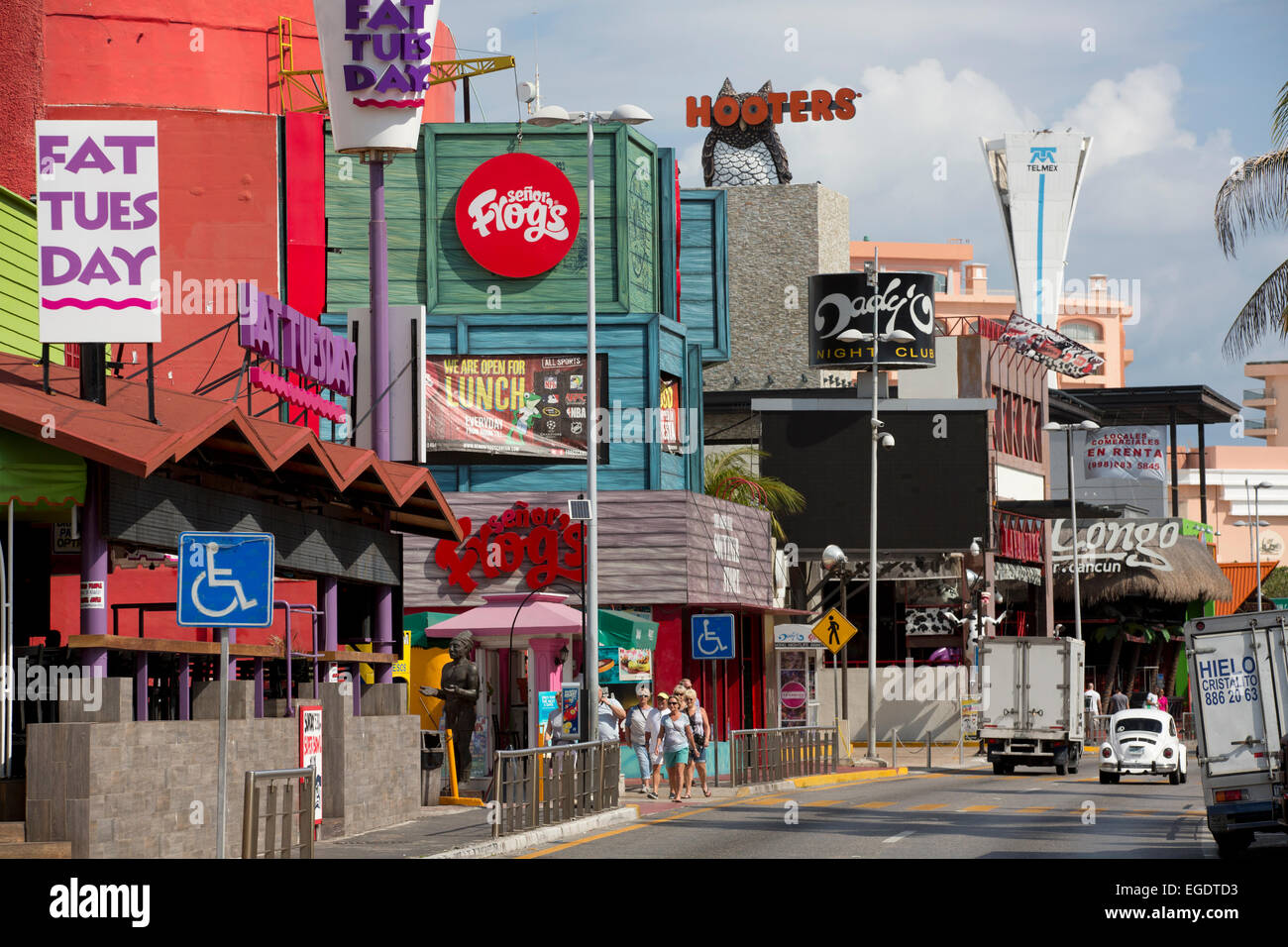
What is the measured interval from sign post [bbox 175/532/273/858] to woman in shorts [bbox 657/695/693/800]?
15.6 metres

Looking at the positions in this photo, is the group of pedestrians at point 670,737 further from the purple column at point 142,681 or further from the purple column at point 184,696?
the purple column at point 142,681

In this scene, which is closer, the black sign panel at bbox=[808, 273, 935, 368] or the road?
the road

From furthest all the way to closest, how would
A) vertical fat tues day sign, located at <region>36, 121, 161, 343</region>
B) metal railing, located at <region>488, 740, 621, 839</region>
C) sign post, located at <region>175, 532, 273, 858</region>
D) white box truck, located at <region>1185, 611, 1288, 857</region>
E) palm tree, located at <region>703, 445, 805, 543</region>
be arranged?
palm tree, located at <region>703, 445, 805, 543</region>, metal railing, located at <region>488, 740, 621, 839</region>, white box truck, located at <region>1185, 611, 1288, 857</region>, vertical fat tues day sign, located at <region>36, 121, 161, 343</region>, sign post, located at <region>175, 532, 273, 858</region>

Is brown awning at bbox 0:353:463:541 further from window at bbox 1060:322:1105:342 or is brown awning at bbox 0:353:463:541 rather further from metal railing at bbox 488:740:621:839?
window at bbox 1060:322:1105:342

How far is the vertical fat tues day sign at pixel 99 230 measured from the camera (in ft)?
61.4

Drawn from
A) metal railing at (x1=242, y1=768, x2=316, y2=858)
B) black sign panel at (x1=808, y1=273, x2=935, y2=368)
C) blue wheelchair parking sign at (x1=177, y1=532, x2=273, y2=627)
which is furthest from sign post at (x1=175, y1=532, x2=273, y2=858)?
black sign panel at (x1=808, y1=273, x2=935, y2=368)

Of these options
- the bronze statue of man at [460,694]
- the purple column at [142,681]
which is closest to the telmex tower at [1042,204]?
the bronze statue of man at [460,694]

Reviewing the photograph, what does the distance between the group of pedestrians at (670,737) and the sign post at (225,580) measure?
15621mm

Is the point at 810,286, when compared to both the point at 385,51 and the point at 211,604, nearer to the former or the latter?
the point at 385,51

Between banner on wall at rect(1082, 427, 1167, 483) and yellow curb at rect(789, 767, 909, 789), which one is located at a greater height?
banner on wall at rect(1082, 427, 1167, 483)

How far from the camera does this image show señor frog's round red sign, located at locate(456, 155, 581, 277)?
4112cm

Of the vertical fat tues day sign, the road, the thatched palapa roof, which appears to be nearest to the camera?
the vertical fat tues day sign

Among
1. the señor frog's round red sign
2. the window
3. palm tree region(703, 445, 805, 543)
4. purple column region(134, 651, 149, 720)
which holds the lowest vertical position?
purple column region(134, 651, 149, 720)
